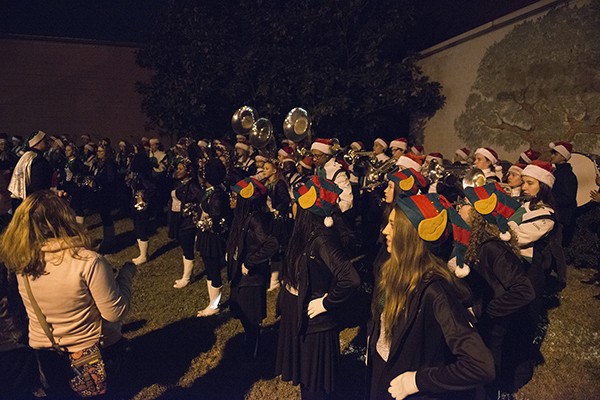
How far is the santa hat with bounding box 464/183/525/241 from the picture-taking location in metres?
3.43

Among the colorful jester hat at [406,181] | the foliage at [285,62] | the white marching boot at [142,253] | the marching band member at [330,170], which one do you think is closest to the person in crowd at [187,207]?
the white marching boot at [142,253]

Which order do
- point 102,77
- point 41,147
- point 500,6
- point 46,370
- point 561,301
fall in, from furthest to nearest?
point 102,77
point 500,6
point 41,147
point 561,301
point 46,370

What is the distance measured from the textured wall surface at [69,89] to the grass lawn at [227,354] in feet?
48.5

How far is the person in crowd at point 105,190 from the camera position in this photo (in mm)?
8617

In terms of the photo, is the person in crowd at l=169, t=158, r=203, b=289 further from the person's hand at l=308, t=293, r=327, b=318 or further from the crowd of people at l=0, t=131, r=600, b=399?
the person's hand at l=308, t=293, r=327, b=318

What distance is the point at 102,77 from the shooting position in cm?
1939

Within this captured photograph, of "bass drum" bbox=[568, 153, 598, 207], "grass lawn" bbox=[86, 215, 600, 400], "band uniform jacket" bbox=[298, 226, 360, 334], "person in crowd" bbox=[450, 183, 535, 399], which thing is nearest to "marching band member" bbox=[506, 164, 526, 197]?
"person in crowd" bbox=[450, 183, 535, 399]

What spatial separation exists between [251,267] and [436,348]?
246 cm

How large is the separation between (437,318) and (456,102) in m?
10.6

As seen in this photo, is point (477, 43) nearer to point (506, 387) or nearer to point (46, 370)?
point (506, 387)

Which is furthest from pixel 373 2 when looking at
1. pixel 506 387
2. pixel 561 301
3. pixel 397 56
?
pixel 506 387

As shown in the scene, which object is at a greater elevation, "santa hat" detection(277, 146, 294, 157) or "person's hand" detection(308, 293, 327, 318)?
"santa hat" detection(277, 146, 294, 157)

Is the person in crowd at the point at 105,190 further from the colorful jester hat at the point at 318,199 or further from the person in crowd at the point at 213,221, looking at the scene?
the colorful jester hat at the point at 318,199

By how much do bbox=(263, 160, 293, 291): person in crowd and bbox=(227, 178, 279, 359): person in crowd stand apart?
1.15 metres
